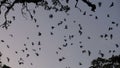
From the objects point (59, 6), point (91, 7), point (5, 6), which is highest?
point (59, 6)

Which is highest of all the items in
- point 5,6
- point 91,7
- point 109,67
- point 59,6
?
point 109,67

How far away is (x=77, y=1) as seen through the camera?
51.2 feet

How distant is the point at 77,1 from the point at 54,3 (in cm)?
268

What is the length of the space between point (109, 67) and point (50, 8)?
19051 mm

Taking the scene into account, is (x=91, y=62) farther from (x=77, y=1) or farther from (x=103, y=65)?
(x=77, y=1)

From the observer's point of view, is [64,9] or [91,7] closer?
[91,7]

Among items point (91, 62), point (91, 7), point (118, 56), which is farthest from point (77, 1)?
point (91, 62)

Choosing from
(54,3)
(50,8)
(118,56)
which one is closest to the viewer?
(54,3)

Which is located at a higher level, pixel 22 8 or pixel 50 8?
pixel 50 8

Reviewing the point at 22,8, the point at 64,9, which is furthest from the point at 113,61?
the point at 22,8

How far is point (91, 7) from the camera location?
13539 mm

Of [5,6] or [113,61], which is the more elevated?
[113,61]

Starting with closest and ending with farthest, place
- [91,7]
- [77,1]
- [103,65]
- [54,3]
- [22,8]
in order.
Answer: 1. [91,7]
2. [77,1]
3. [22,8]
4. [54,3]
5. [103,65]

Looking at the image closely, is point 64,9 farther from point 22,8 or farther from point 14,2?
point 14,2
